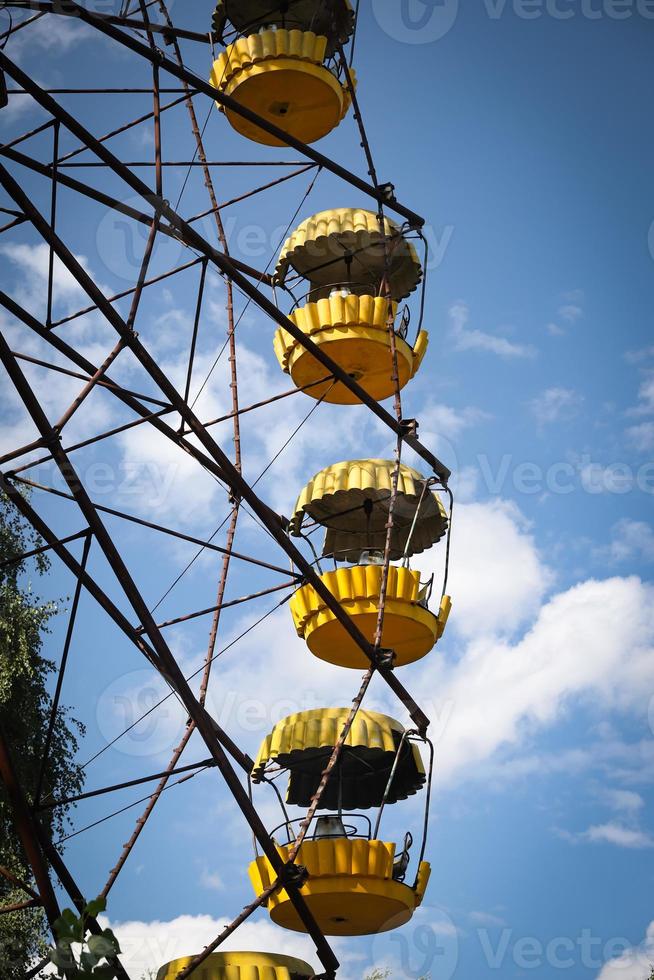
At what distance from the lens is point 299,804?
16.4 metres

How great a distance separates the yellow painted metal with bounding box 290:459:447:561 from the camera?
1605 cm

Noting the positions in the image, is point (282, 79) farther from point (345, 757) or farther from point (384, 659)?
point (345, 757)

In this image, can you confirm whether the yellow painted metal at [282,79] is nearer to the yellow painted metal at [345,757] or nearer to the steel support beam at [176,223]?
the steel support beam at [176,223]

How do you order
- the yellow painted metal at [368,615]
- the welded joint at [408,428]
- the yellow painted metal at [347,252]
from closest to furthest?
the yellow painted metal at [368,615]
the welded joint at [408,428]
the yellow painted metal at [347,252]

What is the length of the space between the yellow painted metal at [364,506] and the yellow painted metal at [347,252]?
8.48 feet

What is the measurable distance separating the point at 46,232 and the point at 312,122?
680 centimetres

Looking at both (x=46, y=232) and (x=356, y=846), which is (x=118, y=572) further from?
(x=356, y=846)

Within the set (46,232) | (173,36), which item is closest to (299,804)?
(46,232)

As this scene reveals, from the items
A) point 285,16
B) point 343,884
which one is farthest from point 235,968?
point 285,16

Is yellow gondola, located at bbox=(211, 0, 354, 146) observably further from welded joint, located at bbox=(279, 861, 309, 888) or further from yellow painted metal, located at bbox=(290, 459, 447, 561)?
welded joint, located at bbox=(279, 861, 309, 888)

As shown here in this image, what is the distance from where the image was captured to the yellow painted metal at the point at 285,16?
56.7 ft

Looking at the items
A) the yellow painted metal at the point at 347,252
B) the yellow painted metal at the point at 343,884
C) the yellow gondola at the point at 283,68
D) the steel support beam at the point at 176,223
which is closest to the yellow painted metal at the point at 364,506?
the steel support beam at the point at 176,223

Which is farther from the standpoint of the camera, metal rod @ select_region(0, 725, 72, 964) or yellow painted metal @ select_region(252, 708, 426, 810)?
yellow painted metal @ select_region(252, 708, 426, 810)

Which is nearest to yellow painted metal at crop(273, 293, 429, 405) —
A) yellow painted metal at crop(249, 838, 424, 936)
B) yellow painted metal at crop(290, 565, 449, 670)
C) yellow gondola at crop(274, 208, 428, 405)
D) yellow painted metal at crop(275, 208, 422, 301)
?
yellow gondola at crop(274, 208, 428, 405)
